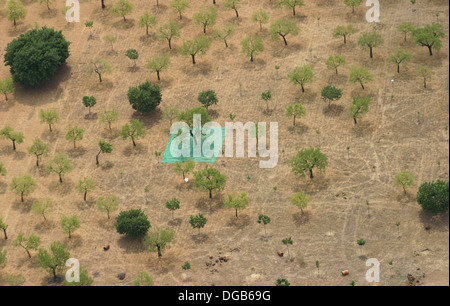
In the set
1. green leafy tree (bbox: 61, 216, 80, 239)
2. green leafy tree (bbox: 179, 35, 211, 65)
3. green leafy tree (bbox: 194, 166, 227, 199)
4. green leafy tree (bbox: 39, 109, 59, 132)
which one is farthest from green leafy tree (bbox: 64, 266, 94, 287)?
green leafy tree (bbox: 179, 35, 211, 65)

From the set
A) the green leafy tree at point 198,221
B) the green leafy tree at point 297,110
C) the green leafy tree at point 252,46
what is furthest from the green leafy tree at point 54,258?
the green leafy tree at point 252,46

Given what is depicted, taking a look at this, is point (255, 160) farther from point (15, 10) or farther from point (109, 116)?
point (15, 10)

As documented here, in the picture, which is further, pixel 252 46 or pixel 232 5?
pixel 232 5

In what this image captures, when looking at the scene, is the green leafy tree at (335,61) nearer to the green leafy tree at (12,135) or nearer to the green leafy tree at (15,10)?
the green leafy tree at (12,135)

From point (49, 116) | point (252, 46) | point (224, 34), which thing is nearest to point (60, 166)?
point (49, 116)

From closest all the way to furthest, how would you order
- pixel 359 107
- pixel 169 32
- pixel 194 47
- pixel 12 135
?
pixel 359 107, pixel 12 135, pixel 194 47, pixel 169 32

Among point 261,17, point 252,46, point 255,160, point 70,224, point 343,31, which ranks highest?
point 261,17
